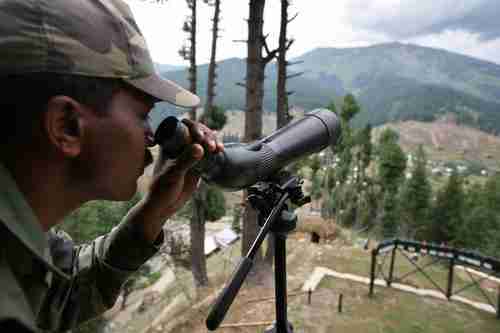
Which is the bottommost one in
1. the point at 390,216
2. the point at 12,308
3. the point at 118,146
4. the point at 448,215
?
the point at 390,216

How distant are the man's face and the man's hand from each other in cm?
16

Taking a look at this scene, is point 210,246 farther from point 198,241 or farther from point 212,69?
point 212,69

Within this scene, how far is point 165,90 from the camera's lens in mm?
970

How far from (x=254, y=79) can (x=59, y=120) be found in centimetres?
585

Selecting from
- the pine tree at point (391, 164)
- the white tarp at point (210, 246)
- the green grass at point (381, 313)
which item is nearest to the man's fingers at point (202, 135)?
the green grass at point (381, 313)

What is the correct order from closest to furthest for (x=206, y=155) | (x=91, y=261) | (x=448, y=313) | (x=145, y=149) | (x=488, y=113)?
(x=145, y=149) < (x=206, y=155) < (x=91, y=261) < (x=448, y=313) < (x=488, y=113)

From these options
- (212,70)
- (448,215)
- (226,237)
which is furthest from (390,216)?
(212,70)

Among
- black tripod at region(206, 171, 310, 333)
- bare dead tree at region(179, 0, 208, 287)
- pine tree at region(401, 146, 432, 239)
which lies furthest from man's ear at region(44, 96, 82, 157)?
pine tree at region(401, 146, 432, 239)

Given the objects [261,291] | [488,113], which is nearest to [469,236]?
[261,291]

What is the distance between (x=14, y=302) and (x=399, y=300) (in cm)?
740

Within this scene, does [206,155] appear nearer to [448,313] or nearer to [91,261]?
[91,261]

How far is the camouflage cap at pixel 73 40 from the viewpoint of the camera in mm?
723

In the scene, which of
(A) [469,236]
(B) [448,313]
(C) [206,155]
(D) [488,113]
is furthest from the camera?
(D) [488,113]

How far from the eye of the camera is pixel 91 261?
134cm
